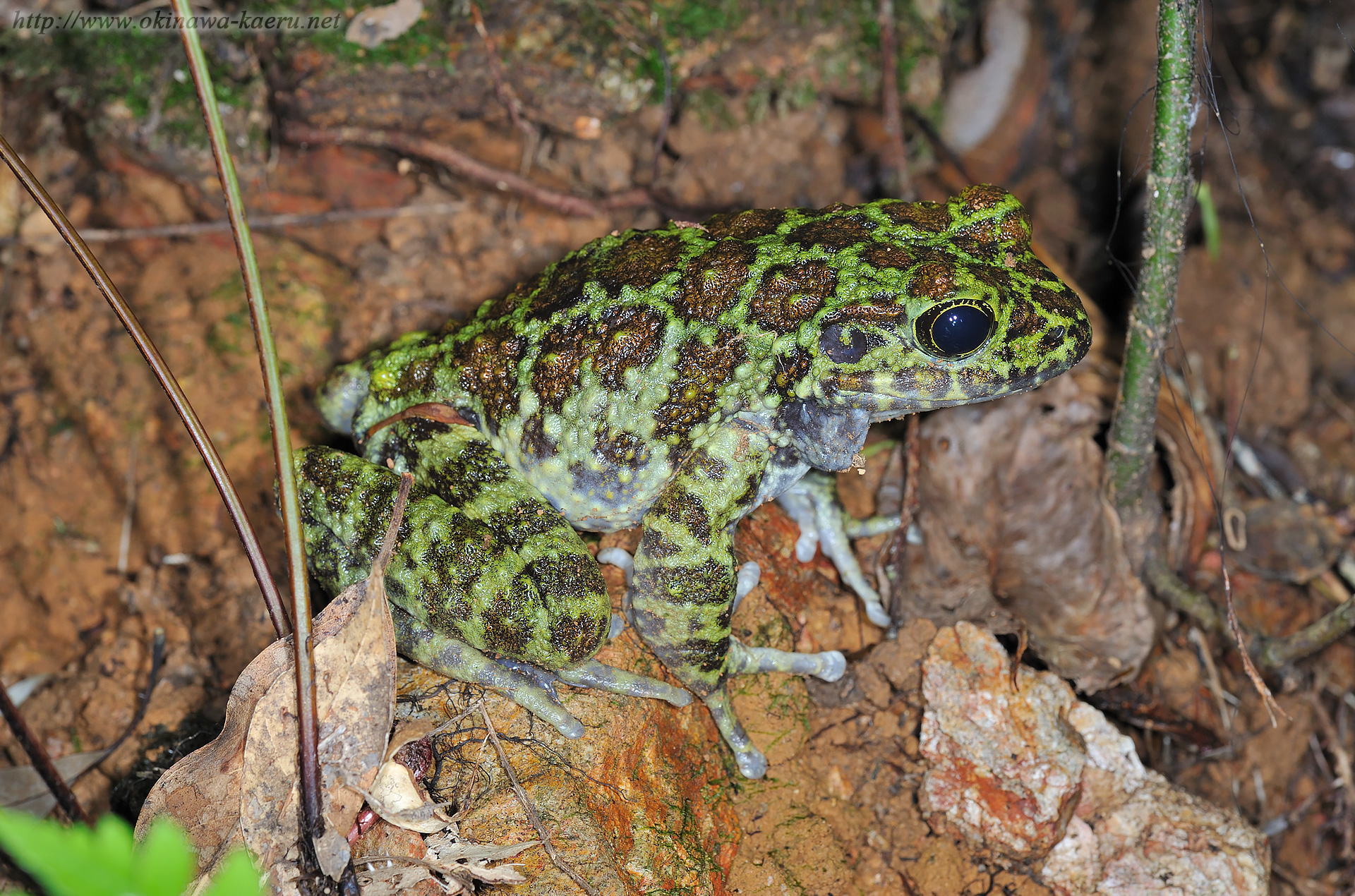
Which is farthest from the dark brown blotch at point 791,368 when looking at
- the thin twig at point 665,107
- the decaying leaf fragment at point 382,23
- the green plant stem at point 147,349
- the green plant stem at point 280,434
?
the decaying leaf fragment at point 382,23

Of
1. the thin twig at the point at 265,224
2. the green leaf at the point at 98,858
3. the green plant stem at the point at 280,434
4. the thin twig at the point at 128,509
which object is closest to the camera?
the green leaf at the point at 98,858

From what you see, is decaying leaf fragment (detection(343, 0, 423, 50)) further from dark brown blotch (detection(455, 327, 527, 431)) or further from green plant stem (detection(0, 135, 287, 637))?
green plant stem (detection(0, 135, 287, 637))

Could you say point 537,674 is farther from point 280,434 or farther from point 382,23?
point 382,23

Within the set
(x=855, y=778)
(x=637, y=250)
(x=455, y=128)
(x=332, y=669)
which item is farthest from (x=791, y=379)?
(x=455, y=128)

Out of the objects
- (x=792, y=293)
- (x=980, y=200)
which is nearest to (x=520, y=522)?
(x=792, y=293)

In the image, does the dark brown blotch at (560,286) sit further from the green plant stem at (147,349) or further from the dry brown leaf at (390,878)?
the dry brown leaf at (390,878)

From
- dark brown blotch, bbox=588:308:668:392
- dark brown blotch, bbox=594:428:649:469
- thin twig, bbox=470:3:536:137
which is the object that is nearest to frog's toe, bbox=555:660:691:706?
dark brown blotch, bbox=594:428:649:469
